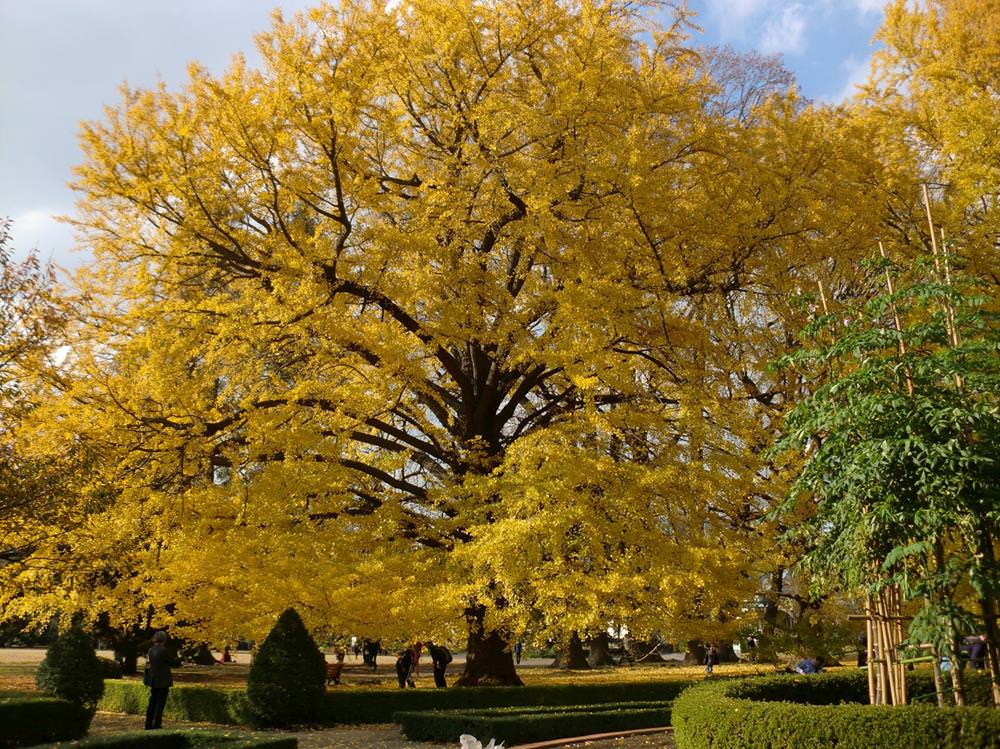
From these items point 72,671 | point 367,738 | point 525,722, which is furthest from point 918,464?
point 72,671

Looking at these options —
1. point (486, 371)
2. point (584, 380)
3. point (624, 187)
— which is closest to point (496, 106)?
point (624, 187)

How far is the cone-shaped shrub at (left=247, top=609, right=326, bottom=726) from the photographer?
Result: 12641mm

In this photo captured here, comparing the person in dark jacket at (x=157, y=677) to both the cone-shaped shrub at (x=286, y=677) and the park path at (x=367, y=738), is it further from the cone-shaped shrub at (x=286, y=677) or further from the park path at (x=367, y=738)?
the park path at (x=367, y=738)

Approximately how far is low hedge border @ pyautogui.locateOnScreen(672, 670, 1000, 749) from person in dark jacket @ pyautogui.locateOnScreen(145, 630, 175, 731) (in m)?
7.73

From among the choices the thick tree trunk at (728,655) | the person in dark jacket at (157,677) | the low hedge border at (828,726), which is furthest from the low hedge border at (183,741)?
the thick tree trunk at (728,655)

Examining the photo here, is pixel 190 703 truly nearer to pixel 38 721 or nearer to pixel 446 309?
pixel 38 721

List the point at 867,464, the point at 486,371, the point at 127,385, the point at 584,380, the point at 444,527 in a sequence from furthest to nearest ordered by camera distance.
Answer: the point at 486,371 < the point at 444,527 < the point at 127,385 < the point at 584,380 < the point at 867,464

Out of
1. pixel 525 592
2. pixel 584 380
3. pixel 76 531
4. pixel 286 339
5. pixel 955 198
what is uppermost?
pixel 955 198

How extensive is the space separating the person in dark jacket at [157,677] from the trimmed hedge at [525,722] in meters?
3.31

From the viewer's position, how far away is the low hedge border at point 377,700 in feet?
45.0

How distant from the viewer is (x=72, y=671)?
14352 millimetres

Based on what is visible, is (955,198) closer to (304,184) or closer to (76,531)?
(304,184)

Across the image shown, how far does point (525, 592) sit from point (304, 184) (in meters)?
6.29

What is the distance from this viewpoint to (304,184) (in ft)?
40.1
